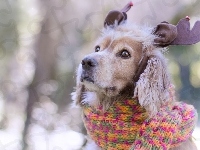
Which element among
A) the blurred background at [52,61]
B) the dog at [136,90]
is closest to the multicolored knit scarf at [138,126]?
the dog at [136,90]

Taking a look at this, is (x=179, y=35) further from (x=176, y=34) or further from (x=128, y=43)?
(x=128, y=43)

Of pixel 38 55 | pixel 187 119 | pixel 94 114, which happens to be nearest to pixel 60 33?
pixel 38 55

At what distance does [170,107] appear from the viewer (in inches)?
32.0

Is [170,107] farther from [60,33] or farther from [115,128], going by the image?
[60,33]

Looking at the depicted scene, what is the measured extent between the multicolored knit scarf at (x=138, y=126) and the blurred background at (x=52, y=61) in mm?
446

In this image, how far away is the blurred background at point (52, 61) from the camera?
1.25 meters

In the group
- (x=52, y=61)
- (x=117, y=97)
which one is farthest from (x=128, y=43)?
(x=52, y=61)

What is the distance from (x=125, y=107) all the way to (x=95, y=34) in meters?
0.54

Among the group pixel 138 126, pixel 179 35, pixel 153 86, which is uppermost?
pixel 179 35

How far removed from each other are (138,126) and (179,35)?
25 centimetres

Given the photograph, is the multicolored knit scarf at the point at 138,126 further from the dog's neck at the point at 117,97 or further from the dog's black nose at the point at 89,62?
the dog's black nose at the point at 89,62

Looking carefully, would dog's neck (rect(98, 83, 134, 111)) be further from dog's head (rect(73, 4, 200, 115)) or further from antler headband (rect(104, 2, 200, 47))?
antler headband (rect(104, 2, 200, 47))

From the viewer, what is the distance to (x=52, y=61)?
52.5 inches

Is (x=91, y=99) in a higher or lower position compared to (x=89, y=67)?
lower
